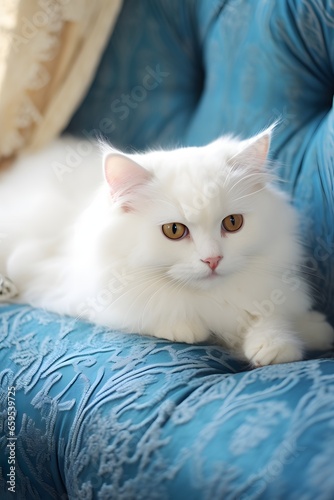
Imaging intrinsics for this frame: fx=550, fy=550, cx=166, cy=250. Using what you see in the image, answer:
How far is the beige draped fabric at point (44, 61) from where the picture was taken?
1.42 m

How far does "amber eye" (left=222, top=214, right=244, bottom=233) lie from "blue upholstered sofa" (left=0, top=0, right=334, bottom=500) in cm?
21

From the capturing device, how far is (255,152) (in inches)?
39.7

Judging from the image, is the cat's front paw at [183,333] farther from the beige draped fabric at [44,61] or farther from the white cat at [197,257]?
the beige draped fabric at [44,61]

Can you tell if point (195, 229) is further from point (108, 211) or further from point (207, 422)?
point (207, 422)

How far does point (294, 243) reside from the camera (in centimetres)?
108

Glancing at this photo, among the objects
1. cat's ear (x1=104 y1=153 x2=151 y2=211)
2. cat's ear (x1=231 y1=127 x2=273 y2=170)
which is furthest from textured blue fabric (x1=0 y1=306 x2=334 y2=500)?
cat's ear (x1=231 y1=127 x2=273 y2=170)

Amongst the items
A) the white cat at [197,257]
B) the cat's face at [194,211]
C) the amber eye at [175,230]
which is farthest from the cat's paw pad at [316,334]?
the amber eye at [175,230]

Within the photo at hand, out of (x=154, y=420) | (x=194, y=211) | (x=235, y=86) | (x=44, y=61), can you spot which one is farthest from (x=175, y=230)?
(x=44, y=61)

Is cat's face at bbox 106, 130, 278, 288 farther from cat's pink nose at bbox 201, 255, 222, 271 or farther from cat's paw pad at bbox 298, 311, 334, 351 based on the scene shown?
cat's paw pad at bbox 298, 311, 334, 351

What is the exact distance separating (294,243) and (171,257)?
28 centimetres

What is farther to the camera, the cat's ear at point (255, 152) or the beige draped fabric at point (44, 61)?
the beige draped fabric at point (44, 61)

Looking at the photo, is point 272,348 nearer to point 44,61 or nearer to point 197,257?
point 197,257

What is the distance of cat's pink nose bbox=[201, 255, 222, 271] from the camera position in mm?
922

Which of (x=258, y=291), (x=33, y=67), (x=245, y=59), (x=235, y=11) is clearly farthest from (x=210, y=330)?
(x=33, y=67)
